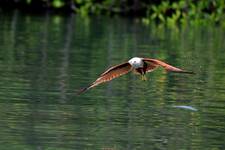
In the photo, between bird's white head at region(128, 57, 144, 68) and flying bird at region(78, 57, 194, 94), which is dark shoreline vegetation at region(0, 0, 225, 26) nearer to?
flying bird at region(78, 57, 194, 94)

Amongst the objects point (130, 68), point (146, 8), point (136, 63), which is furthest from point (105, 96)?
point (146, 8)

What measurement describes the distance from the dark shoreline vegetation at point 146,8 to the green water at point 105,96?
577cm

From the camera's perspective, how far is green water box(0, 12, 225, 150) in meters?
11.7

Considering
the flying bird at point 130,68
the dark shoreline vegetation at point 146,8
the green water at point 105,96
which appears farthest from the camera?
the dark shoreline vegetation at point 146,8

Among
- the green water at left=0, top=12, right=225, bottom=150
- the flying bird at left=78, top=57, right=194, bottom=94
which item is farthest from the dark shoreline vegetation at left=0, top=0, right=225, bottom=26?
the flying bird at left=78, top=57, right=194, bottom=94

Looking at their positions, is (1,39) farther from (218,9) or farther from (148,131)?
(148,131)

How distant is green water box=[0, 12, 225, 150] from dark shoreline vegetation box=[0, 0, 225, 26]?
18.9 feet

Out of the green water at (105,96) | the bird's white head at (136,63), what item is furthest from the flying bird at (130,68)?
the green water at (105,96)

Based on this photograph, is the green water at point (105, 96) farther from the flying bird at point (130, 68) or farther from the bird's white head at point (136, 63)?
the bird's white head at point (136, 63)

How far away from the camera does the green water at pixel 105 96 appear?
11664mm

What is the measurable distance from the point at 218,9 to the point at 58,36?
7.57m

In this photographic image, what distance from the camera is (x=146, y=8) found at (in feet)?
123

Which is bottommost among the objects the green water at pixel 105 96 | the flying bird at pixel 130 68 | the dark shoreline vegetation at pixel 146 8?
the green water at pixel 105 96

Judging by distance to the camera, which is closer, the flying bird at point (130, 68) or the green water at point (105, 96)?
the green water at point (105, 96)
